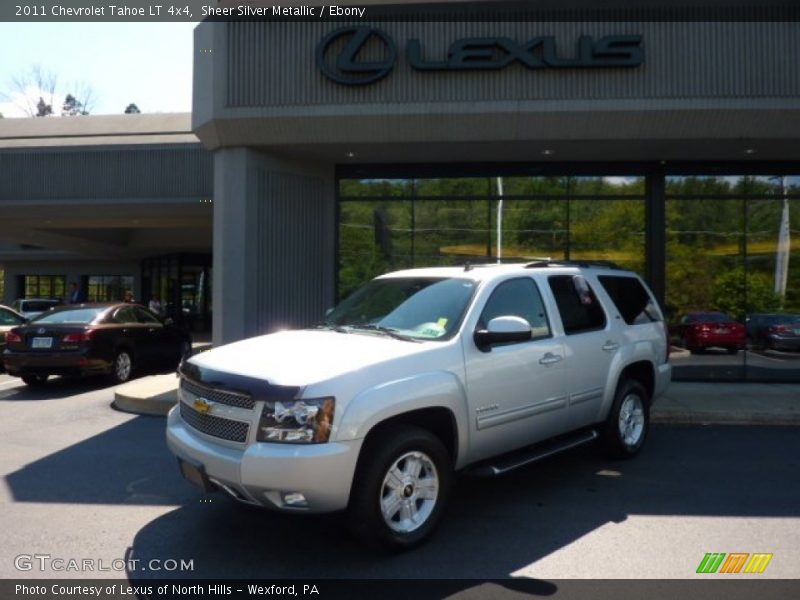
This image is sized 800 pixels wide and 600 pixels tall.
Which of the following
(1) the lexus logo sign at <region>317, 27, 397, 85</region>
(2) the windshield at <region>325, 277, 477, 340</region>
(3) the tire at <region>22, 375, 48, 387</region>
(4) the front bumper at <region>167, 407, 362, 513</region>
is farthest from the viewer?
(3) the tire at <region>22, 375, 48, 387</region>

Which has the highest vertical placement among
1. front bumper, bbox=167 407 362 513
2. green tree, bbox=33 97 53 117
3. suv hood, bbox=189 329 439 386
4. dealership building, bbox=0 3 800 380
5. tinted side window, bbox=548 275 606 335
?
green tree, bbox=33 97 53 117

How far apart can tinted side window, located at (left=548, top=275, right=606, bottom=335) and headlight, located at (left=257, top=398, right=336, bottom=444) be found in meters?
2.56

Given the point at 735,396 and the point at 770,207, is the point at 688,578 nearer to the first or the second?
the point at 735,396

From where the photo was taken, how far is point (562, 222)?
471 inches

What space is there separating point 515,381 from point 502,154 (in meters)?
7.16

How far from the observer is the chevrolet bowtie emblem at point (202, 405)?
4.21 m

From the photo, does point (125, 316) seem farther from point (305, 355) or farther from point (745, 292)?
point (745, 292)

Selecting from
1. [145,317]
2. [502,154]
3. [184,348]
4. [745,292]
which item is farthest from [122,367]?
[745,292]

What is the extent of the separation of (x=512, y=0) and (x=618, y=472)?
23.9 feet

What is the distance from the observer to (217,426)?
4168 millimetres

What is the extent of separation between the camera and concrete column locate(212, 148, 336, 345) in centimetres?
1038

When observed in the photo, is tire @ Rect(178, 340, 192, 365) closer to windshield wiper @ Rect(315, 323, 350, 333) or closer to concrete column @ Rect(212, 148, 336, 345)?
concrete column @ Rect(212, 148, 336, 345)

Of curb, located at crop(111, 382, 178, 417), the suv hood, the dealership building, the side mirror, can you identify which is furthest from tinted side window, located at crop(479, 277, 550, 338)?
curb, located at crop(111, 382, 178, 417)

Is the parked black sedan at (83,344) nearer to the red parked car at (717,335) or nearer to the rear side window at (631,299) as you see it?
the rear side window at (631,299)
